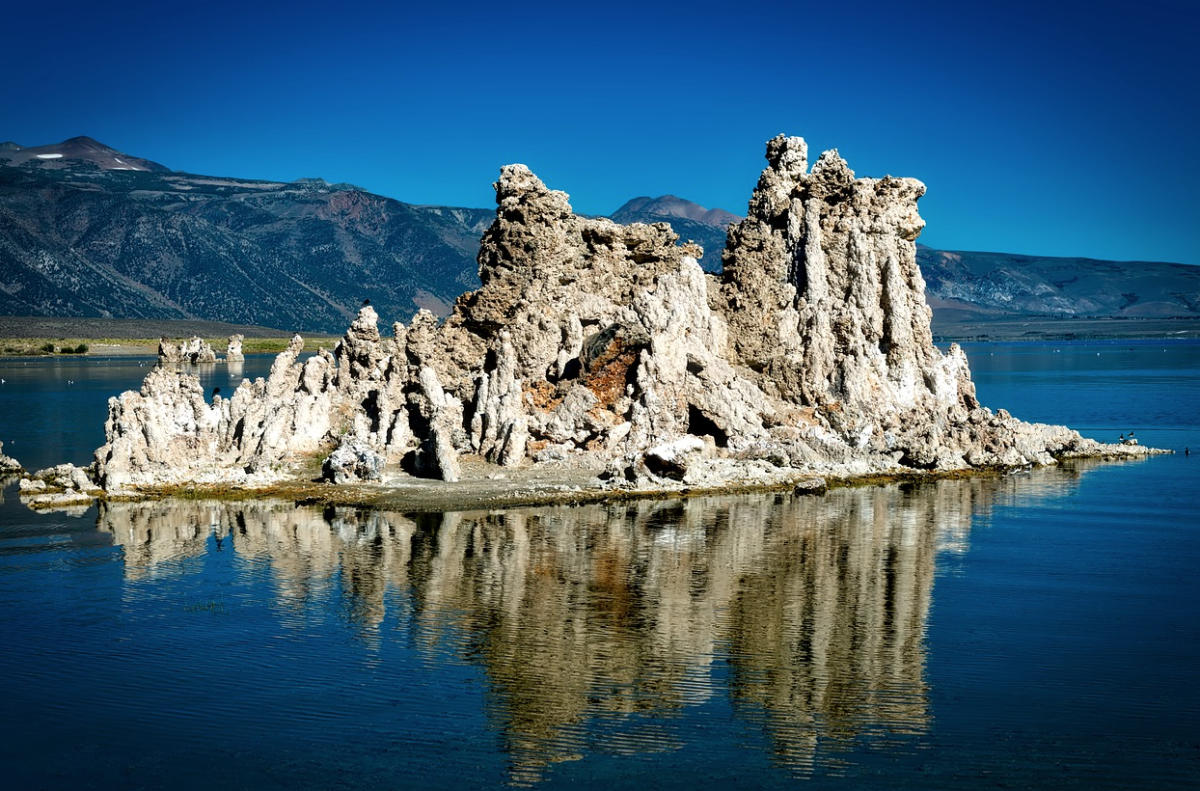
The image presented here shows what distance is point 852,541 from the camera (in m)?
26.8

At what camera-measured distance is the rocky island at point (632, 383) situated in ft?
108

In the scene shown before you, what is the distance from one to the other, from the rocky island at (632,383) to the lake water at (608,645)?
112 inches

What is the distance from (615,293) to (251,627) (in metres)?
21.0

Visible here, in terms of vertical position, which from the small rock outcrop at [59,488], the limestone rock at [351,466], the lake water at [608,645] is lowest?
the lake water at [608,645]

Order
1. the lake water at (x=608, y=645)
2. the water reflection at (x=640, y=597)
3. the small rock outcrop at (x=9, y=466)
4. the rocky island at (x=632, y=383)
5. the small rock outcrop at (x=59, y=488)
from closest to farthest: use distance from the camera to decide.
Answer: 1. the lake water at (x=608, y=645)
2. the water reflection at (x=640, y=597)
3. the small rock outcrop at (x=59, y=488)
4. the rocky island at (x=632, y=383)
5. the small rock outcrop at (x=9, y=466)

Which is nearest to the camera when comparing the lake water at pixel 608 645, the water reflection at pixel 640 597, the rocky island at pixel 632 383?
the lake water at pixel 608 645

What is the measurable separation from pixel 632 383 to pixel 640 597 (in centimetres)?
1359

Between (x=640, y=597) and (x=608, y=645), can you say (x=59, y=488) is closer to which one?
(x=640, y=597)

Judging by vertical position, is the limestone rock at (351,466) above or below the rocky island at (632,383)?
below

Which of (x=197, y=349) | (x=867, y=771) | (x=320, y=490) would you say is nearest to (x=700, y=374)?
(x=320, y=490)

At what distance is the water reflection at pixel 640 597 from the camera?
15.9m

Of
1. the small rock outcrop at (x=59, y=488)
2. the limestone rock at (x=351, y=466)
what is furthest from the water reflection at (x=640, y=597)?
the limestone rock at (x=351, y=466)

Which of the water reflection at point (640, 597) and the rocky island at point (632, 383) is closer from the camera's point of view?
the water reflection at point (640, 597)

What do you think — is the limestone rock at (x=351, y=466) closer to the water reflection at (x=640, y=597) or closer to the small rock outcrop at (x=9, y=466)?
the water reflection at (x=640, y=597)
